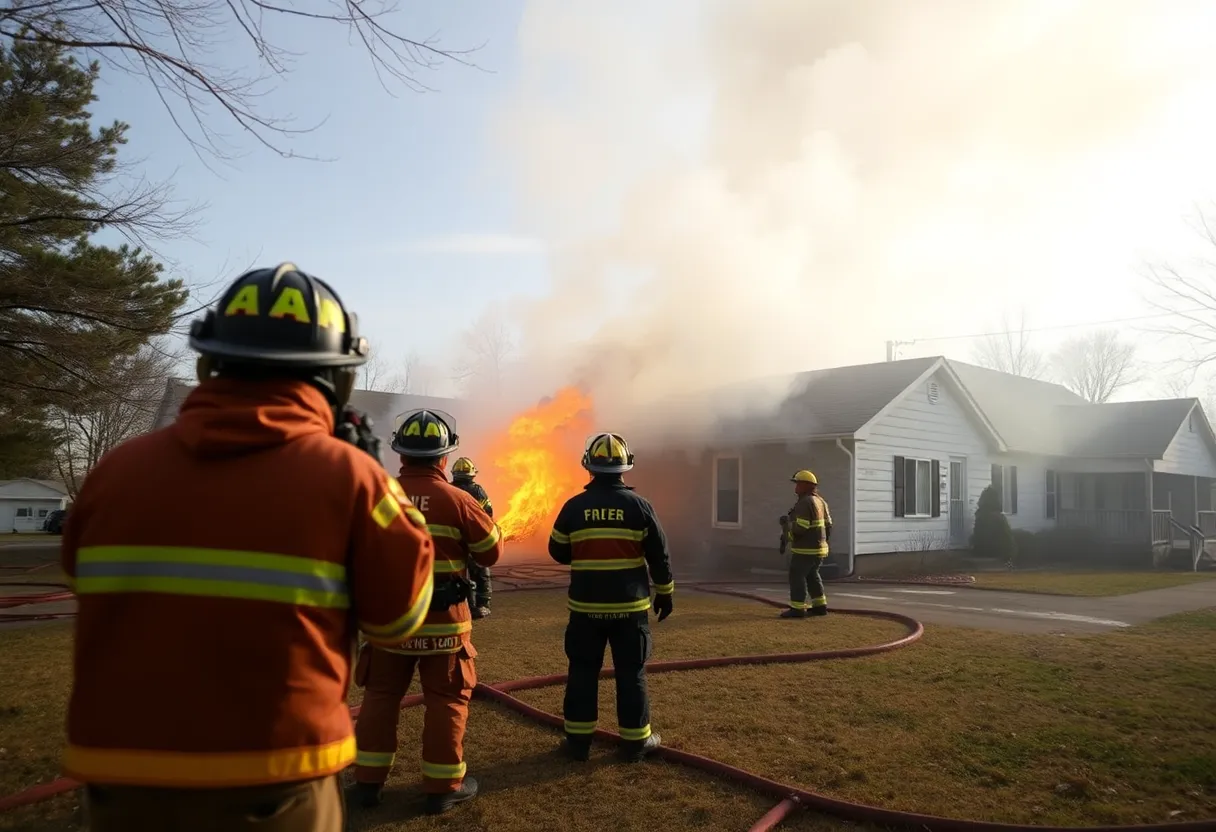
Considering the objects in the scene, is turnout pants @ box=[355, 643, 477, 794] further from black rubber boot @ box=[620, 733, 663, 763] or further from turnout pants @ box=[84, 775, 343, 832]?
turnout pants @ box=[84, 775, 343, 832]

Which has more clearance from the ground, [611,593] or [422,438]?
[422,438]

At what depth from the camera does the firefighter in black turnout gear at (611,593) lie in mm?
5180

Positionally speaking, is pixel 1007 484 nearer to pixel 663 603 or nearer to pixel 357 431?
pixel 663 603

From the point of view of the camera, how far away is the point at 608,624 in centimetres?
536

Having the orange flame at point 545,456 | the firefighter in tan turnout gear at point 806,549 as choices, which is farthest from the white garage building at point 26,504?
the firefighter in tan turnout gear at point 806,549

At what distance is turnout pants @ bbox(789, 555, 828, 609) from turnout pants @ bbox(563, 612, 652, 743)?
5774 millimetres

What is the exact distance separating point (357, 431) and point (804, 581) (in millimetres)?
9365

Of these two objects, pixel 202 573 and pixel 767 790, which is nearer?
pixel 202 573

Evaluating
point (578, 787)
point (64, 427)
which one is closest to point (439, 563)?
point (578, 787)

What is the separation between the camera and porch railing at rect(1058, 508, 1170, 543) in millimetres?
21984

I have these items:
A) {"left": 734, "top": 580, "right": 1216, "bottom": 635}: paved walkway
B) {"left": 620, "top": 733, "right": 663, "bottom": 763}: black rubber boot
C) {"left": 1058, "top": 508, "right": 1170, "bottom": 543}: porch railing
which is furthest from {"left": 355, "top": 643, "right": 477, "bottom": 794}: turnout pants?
{"left": 1058, "top": 508, "right": 1170, "bottom": 543}: porch railing

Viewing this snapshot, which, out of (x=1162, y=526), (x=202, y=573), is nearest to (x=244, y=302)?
(x=202, y=573)

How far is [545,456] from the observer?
737 inches

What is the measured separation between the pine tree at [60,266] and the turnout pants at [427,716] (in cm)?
589
